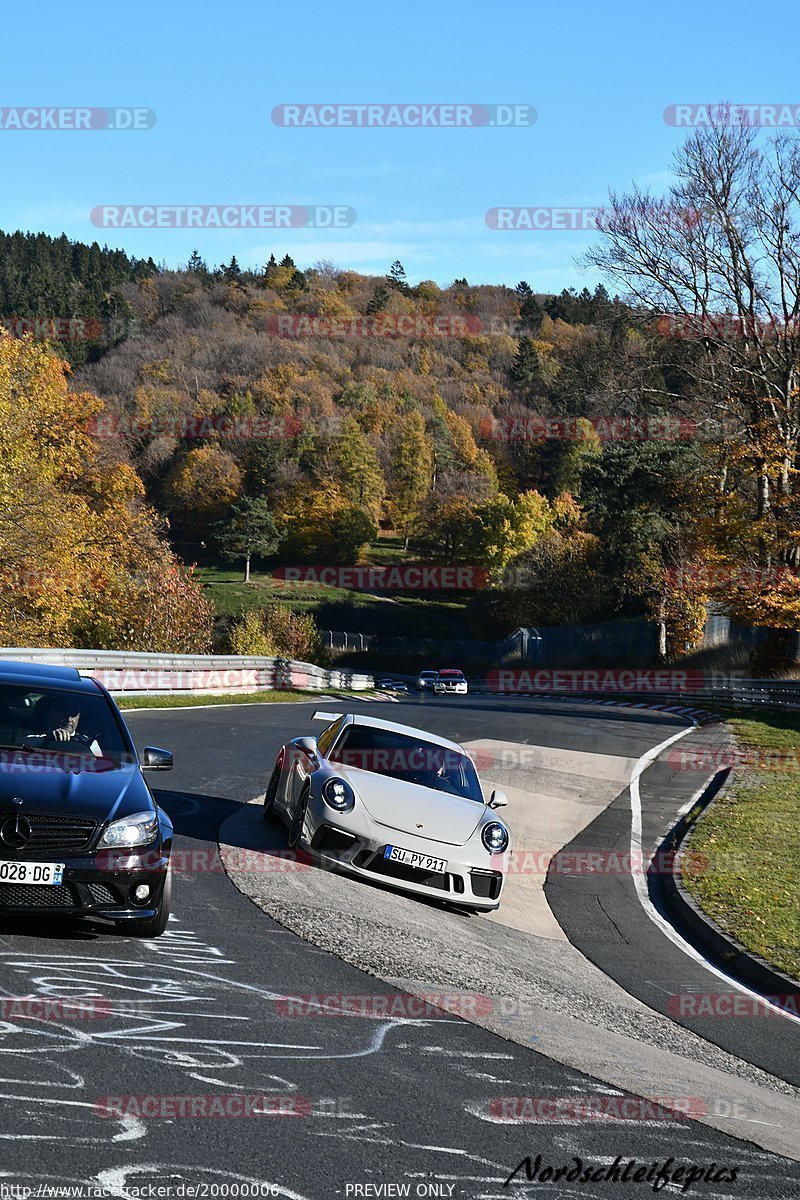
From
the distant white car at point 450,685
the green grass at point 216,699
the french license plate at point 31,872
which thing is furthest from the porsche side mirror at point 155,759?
the distant white car at point 450,685

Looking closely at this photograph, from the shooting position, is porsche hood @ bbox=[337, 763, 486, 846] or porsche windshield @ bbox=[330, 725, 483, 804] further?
porsche windshield @ bbox=[330, 725, 483, 804]

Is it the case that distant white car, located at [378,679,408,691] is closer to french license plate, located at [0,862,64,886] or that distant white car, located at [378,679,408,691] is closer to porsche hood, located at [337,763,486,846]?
porsche hood, located at [337,763,486,846]

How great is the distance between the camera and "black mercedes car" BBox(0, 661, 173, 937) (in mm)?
6918

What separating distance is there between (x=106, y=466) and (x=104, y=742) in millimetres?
53766

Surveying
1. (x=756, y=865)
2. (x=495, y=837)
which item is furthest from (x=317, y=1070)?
(x=756, y=865)

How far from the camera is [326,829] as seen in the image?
420 inches

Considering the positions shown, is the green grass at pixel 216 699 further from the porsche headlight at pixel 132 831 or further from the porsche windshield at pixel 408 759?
the porsche headlight at pixel 132 831

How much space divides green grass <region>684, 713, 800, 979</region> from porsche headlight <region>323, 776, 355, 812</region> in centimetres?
376

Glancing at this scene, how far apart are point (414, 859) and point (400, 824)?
344mm

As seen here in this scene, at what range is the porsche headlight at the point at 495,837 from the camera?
35.5ft

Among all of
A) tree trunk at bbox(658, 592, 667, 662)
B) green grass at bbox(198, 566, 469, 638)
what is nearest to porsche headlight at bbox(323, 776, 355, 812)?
tree trunk at bbox(658, 592, 667, 662)

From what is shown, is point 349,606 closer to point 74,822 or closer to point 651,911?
point 651,911

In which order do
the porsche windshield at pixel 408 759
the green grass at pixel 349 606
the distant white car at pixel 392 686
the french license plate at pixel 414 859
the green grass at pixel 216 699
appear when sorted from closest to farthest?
the french license plate at pixel 414 859 < the porsche windshield at pixel 408 759 < the green grass at pixel 216 699 < the distant white car at pixel 392 686 < the green grass at pixel 349 606

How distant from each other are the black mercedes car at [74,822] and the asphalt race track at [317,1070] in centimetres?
33
